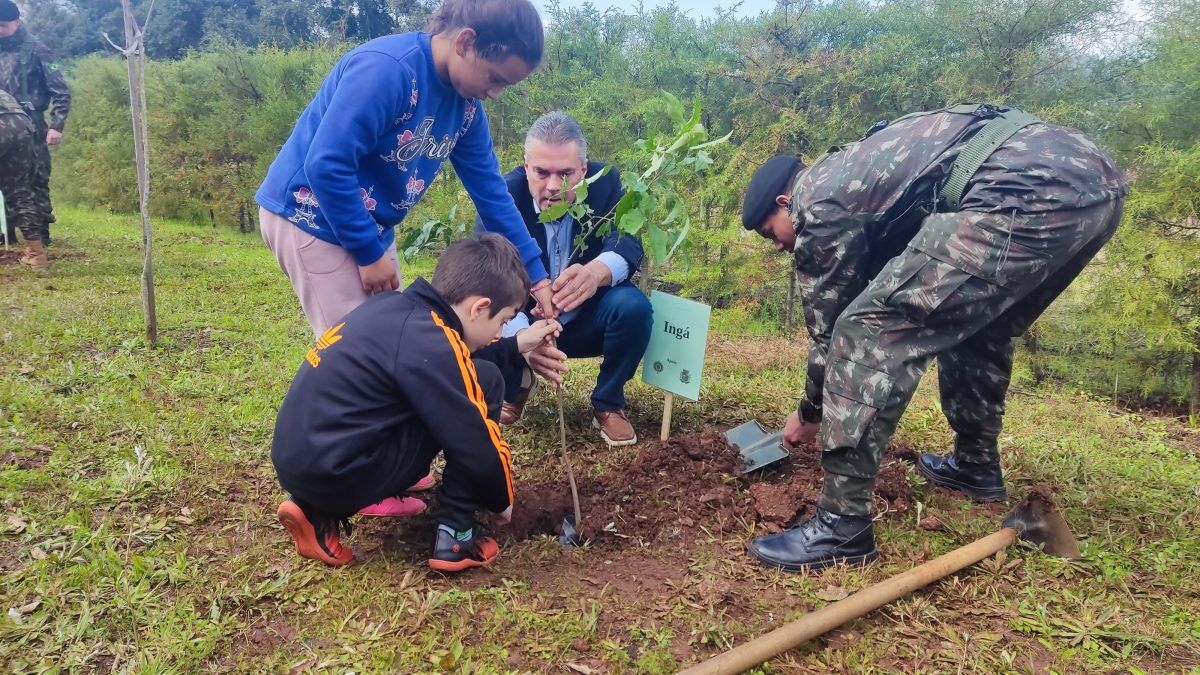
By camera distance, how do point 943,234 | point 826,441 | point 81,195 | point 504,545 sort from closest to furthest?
point 943,234 < point 826,441 < point 504,545 < point 81,195

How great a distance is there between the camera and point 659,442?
10.6 ft

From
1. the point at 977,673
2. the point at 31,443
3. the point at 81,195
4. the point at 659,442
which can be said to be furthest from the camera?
the point at 81,195

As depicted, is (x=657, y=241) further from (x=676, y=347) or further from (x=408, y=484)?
(x=408, y=484)

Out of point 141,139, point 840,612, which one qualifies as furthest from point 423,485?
point 141,139

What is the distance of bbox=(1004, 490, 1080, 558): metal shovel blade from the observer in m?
2.39

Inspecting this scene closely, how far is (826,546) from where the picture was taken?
232 centimetres

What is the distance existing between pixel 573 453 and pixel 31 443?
2.31 metres

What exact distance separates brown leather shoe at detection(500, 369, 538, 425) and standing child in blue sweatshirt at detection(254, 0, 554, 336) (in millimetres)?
1067

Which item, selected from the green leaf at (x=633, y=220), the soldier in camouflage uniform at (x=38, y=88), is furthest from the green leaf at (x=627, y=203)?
the soldier in camouflage uniform at (x=38, y=88)

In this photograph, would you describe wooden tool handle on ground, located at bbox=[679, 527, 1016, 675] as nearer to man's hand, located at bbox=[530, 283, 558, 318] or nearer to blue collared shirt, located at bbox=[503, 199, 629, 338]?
man's hand, located at bbox=[530, 283, 558, 318]

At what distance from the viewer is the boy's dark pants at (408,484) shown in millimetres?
2148

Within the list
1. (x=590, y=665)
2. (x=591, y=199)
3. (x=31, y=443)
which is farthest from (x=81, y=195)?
(x=590, y=665)

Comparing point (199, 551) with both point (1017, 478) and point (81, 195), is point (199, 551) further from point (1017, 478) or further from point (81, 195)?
point (81, 195)

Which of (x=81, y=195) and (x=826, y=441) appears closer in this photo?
(x=826, y=441)
